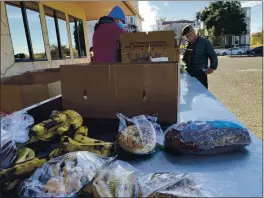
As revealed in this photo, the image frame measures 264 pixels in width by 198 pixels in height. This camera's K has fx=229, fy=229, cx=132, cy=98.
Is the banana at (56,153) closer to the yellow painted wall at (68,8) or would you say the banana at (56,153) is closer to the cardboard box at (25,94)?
the cardboard box at (25,94)

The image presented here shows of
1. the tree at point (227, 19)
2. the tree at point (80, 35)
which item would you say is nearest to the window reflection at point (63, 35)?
the tree at point (80, 35)

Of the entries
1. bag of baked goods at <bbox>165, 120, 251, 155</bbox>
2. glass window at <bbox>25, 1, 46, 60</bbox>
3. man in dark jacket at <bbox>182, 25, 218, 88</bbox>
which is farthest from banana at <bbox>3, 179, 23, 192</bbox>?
glass window at <bbox>25, 1, 46, 60</bbox>

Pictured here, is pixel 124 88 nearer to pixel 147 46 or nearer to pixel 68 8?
pixel 147 46

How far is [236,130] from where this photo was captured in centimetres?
71

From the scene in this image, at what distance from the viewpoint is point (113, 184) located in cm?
50

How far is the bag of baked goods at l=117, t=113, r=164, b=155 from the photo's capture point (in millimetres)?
678

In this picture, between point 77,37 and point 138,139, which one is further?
Result: point 77,37

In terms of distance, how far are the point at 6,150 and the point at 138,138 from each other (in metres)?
0.37

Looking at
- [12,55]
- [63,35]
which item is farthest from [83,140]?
[63,35]

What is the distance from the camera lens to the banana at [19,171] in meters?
0.58

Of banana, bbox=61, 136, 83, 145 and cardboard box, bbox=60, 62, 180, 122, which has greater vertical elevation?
cardboard box, bbox=60, 62, 180, 122

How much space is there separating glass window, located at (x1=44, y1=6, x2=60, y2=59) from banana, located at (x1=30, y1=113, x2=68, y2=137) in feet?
11.7

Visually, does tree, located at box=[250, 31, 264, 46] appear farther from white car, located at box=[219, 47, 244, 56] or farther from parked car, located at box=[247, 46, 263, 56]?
parked car, located at box=[247, 46, 263, 56]

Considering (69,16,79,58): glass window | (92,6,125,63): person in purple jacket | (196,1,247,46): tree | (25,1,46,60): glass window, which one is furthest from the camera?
(196,1,247,46): tree
